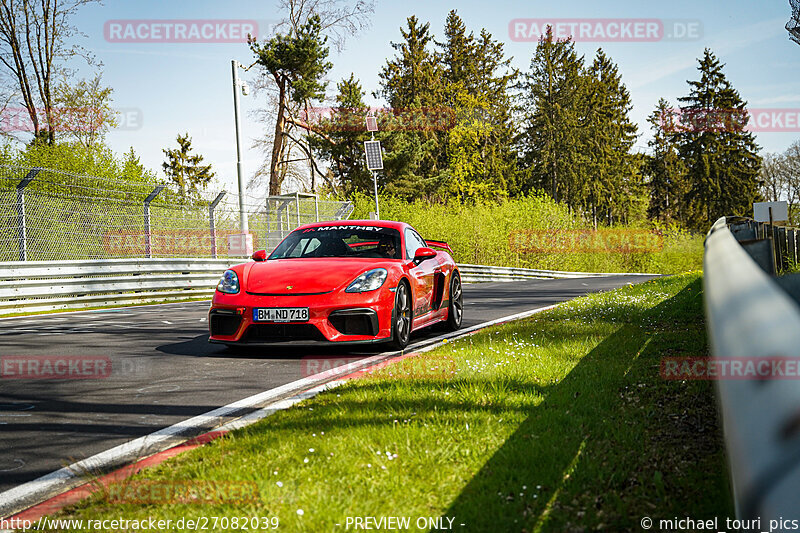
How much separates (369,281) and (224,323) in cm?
149

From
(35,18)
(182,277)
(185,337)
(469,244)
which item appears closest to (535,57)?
(469,244)

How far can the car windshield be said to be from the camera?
8.13 m

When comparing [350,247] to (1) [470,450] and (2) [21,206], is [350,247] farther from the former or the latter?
(2) [21,206]

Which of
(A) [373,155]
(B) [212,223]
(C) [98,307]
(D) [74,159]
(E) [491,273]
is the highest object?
(D) [74,159]

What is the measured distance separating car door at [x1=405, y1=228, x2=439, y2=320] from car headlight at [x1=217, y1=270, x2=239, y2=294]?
1901 mm

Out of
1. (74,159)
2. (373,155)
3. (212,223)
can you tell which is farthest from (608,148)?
(212,223)

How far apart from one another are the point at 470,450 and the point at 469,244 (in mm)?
37726

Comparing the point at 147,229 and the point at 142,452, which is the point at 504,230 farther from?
the point at 142,452

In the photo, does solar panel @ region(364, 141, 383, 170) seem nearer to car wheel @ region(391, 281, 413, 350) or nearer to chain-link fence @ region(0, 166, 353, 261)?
chain-link fence @ region(0, 166, 353, 261)

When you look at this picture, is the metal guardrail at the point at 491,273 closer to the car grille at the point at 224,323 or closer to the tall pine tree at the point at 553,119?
the car grille at the point at 224,323

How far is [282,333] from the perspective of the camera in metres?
6.76

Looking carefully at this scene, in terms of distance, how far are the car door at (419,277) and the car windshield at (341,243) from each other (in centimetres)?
21

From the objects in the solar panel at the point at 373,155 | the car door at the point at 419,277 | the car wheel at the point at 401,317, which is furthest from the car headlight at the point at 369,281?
the solar panel at the point at 373,155

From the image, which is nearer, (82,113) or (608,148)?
(82,113)
